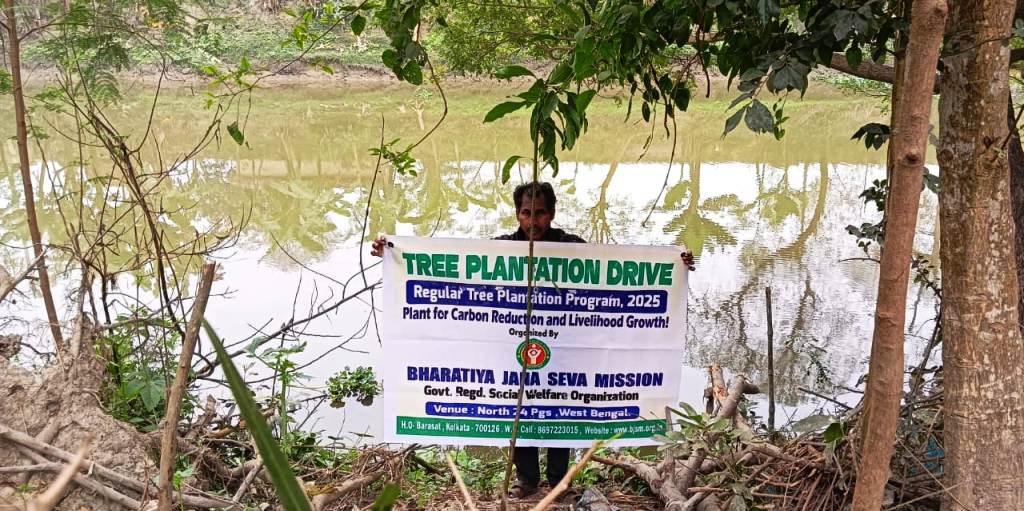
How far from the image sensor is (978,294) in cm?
170

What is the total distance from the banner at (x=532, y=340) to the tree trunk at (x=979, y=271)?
3.08 ft

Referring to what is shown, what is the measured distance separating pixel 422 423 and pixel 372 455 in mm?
261

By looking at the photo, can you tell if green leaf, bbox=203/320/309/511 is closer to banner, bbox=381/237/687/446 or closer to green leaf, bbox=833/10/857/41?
green leaf, bbox=833/10/857/41

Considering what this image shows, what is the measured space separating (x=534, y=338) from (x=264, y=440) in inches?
80.5

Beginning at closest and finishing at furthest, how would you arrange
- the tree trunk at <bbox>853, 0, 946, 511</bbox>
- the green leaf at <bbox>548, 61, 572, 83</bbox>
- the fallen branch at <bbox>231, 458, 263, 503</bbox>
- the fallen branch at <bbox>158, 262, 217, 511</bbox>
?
the fallen branch at <bbox>158, 262, 217, 511</bbox> → the tree trunk at <bbox>853, 0, 946, 511</bbox> → the green leaf at <bbox>548, 61, 572, 83</bbox> → the fallen branch at <bbox>231, 458, 263, 503</bbox>

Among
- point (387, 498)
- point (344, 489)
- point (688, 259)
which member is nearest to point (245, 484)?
point (344, 489)

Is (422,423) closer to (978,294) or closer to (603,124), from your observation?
(978,294)

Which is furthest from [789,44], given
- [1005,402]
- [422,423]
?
[422,423]

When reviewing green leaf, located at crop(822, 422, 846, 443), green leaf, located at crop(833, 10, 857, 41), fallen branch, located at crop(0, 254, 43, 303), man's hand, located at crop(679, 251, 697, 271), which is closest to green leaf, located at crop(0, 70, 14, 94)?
fallen branch, located at crop(0, 254, 43, 303)

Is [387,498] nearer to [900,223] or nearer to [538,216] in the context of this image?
[900,223]

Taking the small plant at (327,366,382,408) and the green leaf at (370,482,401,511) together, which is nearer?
the green leaf at (370,482,401,511)

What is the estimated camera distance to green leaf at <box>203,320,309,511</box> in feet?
1.78

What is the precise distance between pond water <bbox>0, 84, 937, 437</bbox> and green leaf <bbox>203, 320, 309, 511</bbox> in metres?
1.39

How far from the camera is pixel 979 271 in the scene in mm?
1698
